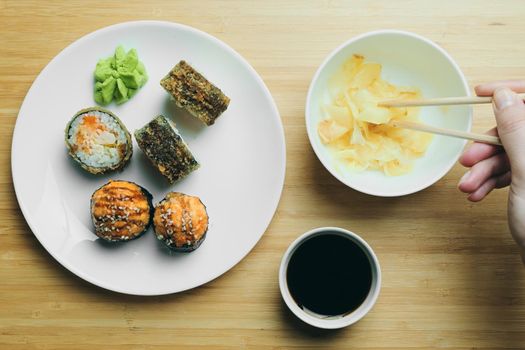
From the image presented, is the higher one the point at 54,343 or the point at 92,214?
the point at 92,214

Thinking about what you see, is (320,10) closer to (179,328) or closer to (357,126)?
(357,126)

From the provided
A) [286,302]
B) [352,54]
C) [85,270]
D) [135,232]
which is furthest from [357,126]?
[85,270]

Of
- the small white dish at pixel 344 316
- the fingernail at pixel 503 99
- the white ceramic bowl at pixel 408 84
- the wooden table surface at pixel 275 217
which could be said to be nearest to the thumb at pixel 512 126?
the fingernail at pixel 503 99

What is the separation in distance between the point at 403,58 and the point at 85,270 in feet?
3.37

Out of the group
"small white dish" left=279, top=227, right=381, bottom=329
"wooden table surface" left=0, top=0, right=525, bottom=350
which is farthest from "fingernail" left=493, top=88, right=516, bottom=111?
"small white dish" left=279, top=227, right=381, bottom=329

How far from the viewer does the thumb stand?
1.35 m

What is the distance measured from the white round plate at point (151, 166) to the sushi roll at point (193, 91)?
0.05 m

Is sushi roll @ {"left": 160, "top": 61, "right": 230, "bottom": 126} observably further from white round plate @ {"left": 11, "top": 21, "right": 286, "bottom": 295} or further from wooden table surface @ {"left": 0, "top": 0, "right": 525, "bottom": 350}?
wooden table surface @ {"left": 0, "top": 0, "right": 525, "bottom": 350}

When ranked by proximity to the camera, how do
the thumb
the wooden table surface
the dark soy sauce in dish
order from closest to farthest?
the thumb < the dark soy sauce in dish < the wooden table surface

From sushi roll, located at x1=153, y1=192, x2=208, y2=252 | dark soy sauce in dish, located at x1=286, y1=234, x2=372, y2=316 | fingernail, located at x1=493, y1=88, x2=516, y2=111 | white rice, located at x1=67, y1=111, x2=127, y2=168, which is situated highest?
fingernail, located at x1=493, y1=88, x2=516, y2=111

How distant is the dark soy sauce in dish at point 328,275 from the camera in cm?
146

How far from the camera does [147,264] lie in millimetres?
1524

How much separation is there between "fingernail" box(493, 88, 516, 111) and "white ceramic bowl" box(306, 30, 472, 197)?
0.33ft

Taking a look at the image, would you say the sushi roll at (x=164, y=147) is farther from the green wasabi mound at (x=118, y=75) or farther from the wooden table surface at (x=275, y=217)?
the wooden table surface at (x=275, y=217)
